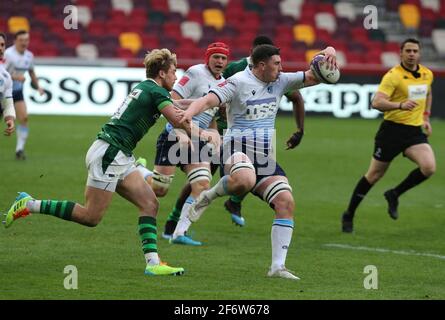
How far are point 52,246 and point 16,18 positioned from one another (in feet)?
74.4

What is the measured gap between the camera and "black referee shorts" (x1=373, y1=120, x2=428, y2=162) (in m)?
12.8

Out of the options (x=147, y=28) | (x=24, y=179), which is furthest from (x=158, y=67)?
(x=147, y=28)

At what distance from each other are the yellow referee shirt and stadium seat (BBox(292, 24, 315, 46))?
20.4m

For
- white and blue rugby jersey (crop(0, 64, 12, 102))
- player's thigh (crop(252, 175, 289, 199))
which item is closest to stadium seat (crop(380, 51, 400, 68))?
white and blue rugby jersey (crop(0, 64, 12, 102))

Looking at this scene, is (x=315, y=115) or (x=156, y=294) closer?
(x=156, y=294)

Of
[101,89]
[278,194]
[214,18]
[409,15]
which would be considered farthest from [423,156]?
[409,15]

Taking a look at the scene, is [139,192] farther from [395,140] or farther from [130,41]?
[130,41]

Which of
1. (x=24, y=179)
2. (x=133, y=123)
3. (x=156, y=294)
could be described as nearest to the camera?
(x=156, y=294)

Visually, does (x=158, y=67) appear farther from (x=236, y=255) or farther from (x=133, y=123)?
(x=236, y=255)

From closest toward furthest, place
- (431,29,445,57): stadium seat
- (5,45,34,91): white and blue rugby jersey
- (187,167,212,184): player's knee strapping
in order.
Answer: (187,167,212,184): player's knee strapping
(5,45,34,91): white and blue rugby jersey
(431,29,445,57): stadium seat

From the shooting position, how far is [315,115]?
27.3 meters

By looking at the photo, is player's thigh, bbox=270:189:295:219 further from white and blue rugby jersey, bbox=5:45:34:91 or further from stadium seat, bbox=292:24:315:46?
stadium seat, bbox=292:24:315:46
